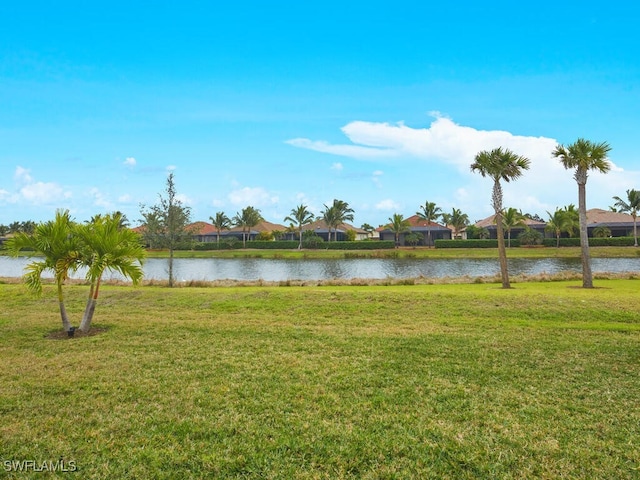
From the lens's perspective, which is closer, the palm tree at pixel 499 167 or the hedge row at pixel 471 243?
the palm tree at pixel 499 167

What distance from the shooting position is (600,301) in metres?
14.0

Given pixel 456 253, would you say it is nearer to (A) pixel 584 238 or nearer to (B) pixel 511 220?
(B) pixel 511 220

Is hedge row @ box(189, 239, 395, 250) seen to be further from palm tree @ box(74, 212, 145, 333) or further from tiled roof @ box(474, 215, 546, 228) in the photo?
palm tree @ box(74, 212, 145, 333)

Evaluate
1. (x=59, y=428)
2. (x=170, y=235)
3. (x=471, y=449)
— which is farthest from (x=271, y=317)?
(x=170, y=235)

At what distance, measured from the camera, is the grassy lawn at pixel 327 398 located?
4.42 m

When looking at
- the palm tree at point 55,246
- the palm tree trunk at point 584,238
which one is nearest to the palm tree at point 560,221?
the palm tree trunk at point 584,238

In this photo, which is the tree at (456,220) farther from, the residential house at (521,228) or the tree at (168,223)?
the tree at (168,223)

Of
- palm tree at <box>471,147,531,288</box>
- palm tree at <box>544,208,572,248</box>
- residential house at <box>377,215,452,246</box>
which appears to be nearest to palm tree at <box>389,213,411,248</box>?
residential house at <box>377,215,452,246</box>

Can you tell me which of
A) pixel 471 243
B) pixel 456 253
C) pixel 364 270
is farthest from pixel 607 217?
pixel 364 270

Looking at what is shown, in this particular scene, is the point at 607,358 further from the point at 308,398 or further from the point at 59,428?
the point at 59,428

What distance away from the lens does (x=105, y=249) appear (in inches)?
395

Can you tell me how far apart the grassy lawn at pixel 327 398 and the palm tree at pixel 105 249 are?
1.40m

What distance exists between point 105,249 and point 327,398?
670cm

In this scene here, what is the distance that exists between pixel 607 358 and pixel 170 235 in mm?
23818
